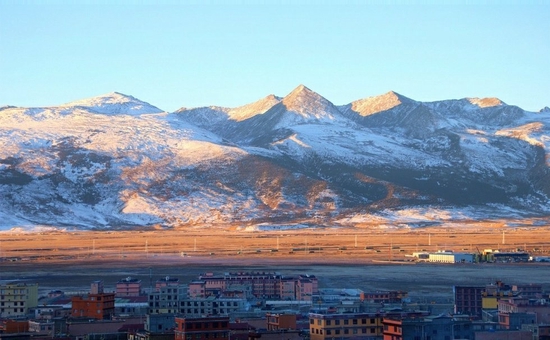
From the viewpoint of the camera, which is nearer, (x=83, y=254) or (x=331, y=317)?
(x=331, y=317)

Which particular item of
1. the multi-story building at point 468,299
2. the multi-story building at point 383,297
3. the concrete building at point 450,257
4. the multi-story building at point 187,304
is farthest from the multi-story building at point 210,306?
the concrete building at point 450,257

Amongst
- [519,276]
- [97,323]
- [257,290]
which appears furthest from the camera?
[519,276]

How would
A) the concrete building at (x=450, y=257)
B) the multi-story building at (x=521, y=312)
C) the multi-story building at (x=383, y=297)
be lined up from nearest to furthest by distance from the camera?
the multi-story building at (x=521, y=312), the multi-story building at (x=383, y=297), the concrete building at (x=450, y=257)

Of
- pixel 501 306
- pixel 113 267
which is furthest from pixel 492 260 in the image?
pixel 501 306

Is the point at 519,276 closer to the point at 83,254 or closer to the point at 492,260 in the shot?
the point at 492,260

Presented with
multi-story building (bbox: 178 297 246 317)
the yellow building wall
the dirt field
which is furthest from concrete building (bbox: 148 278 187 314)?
the yellow building wall

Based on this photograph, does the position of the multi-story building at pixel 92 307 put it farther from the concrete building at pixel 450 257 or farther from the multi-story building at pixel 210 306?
the concrete building at pixel 450 257
